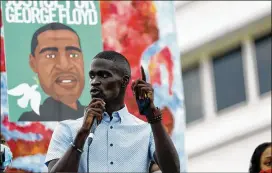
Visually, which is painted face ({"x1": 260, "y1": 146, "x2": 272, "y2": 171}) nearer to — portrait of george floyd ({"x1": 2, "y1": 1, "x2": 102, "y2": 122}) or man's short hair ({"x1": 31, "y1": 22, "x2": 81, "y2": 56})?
portrait of george floyd ({"x1": 2, "y1": 1, "x2": 102, "y2": 122})

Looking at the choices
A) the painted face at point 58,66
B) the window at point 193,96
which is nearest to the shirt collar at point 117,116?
the painted face at point 58,66

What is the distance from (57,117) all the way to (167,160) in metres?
3.58

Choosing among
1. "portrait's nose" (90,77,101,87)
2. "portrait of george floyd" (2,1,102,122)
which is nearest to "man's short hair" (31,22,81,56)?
"portrait of george floyd" (2,1,102,122)

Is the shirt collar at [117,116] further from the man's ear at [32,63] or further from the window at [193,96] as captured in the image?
the window at [193,96]

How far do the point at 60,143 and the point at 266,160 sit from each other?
100 inches

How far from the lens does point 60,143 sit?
8.79 meters

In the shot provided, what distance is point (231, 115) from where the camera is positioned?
22781mm

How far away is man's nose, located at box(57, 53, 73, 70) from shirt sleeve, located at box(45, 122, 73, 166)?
3.26 m

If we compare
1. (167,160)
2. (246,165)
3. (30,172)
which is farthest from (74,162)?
(246,165)

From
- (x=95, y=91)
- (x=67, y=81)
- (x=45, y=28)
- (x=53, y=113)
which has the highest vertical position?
(x=45, y=28)

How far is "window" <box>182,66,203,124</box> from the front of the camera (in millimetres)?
23172

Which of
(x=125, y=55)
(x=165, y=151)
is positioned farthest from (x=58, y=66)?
(x=165, y=151)

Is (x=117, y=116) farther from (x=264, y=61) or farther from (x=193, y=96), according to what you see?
(x=193, y=96)

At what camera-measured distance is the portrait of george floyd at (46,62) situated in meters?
12.0
